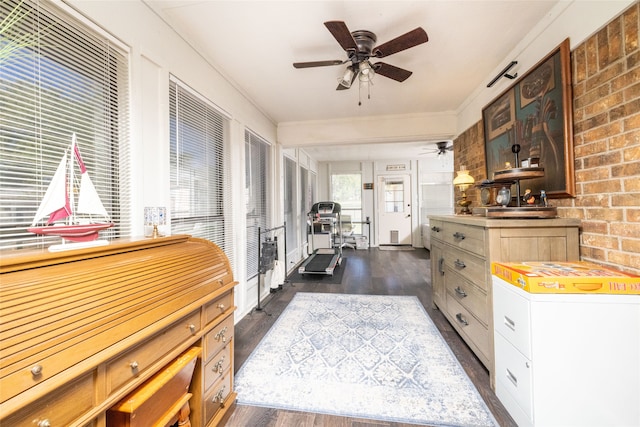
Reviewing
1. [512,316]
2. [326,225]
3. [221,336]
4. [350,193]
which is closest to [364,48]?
[512,316]

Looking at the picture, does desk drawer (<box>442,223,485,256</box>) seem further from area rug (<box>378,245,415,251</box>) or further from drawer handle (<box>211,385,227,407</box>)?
area rug (<box>378,245,415,251</box>)

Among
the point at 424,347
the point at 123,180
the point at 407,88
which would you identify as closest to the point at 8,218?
A: the point at 123,180

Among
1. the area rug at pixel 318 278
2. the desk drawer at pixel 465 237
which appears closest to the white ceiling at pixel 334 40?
Result: the desk drawer at pixel 465 237

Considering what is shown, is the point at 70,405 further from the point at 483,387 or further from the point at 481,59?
the point at 481,59

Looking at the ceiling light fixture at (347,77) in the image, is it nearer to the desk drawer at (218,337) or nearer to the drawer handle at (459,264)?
the drawer handle at (459,264)

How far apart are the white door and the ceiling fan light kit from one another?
5.06m

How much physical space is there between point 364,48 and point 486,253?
1750mm

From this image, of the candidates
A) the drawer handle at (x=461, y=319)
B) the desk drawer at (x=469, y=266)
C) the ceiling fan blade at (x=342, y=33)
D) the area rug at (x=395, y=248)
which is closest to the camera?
the ceiling fan blade at (x=342, y=33)

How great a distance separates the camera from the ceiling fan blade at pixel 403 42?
1.64 metres

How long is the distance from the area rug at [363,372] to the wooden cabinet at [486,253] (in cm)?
28

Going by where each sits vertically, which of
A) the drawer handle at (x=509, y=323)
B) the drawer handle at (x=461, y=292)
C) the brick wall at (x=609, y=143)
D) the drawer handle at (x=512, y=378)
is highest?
the brick wall at (x=609, y=143)

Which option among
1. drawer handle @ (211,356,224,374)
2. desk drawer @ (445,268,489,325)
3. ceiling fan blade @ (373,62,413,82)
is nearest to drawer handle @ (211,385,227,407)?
drawer handle @ (211,356,224,374)

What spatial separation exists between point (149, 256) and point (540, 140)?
8.60 feet

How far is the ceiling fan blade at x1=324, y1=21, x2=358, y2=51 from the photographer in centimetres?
156
